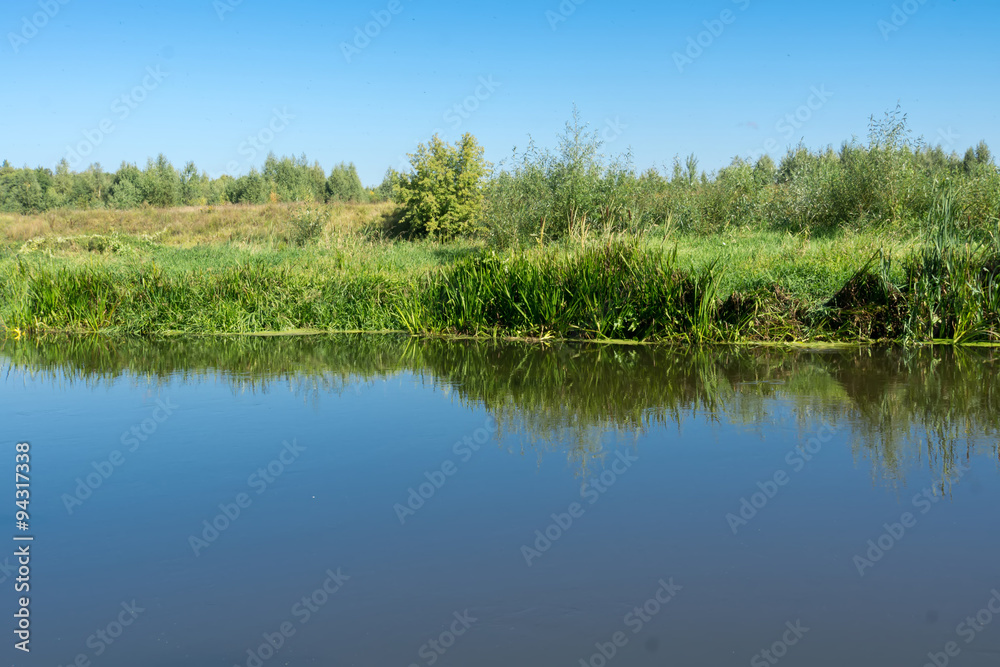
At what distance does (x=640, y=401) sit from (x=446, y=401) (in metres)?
1.93

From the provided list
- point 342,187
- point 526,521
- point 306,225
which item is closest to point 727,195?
point 306,225

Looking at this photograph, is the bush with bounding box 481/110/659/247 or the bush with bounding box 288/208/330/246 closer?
the bush with bounding box 481/110/659/247

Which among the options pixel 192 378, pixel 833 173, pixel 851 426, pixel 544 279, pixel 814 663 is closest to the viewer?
pixel 814 663

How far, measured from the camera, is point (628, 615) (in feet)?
12.8

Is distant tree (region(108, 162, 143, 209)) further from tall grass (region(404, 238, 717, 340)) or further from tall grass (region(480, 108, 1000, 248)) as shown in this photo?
tall grass (region(404, 238, 717, 340))

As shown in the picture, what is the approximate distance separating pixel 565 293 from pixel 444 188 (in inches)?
756

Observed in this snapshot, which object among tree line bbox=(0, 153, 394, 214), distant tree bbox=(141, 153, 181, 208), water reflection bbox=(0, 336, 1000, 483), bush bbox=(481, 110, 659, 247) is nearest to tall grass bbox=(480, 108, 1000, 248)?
bush bbox=(481, 110, 659, 247)

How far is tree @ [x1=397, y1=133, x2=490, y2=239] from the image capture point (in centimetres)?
3016

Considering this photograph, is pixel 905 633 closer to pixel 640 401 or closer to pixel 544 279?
pixel 640 401

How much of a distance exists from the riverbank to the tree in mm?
12838

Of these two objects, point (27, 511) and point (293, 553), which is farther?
Result: point (27, 511)

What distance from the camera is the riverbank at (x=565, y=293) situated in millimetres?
10797

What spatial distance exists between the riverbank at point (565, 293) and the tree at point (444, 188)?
12.8 m

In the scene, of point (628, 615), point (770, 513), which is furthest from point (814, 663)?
point (770, 513)
